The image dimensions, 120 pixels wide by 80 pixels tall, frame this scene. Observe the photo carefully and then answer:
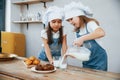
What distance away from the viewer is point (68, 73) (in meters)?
1.62

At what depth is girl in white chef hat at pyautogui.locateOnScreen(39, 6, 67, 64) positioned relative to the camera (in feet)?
8.11

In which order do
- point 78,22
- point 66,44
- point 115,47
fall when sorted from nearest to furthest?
1. point 115,47
2. point 78,22
3. point 66,44

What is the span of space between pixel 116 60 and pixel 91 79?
0.85 meters

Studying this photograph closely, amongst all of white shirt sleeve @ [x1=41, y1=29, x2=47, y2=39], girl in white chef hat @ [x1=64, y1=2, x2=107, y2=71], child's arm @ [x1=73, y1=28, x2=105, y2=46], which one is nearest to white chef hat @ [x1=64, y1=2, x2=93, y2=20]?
girl in white chef hat @ [x1=64, y1=2, x2=107, y2=71]

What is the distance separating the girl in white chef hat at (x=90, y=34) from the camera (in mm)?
2209

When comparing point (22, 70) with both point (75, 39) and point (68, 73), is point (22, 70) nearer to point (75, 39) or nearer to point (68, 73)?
point (68, 73)

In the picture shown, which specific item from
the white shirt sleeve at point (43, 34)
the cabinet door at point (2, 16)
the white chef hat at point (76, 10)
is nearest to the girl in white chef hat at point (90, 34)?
the white chef hat at point (76, 10)

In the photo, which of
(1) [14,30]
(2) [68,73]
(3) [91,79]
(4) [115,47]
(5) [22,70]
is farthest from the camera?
(1) [14,30]

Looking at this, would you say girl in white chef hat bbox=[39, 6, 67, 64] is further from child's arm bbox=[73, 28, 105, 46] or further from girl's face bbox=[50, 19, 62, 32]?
child's arm bbox=[73, 28, 105, 46]

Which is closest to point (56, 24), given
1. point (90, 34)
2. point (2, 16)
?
point (90, 34)

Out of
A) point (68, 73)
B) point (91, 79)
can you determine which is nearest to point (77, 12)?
point (68, 73)

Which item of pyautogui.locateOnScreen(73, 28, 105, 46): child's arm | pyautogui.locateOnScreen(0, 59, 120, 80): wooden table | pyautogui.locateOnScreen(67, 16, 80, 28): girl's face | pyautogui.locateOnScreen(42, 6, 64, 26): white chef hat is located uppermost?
pyautogui.locateOnScreen(42, 6, 64, 26): white chef hat

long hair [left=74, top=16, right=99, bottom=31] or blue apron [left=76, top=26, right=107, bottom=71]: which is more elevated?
long hair [left=74, top=16, right=99, bottom=31]

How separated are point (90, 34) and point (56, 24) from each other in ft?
1.61
